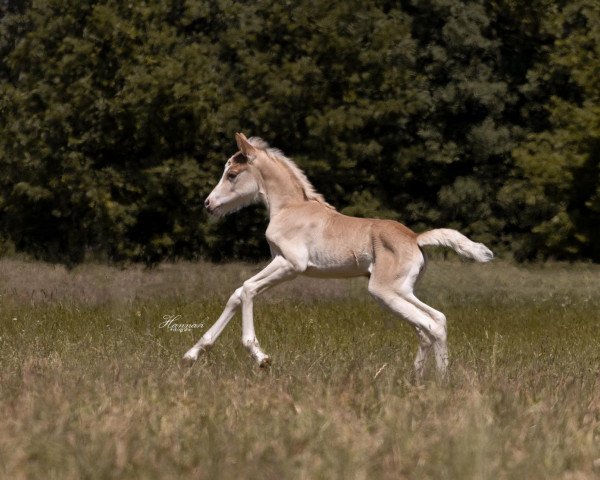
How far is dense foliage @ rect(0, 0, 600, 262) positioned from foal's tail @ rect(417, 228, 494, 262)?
17.9 meters

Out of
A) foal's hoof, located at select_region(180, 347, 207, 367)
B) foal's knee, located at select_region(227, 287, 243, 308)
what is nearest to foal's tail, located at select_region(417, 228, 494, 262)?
foal's knee, located at select_region(227, 287, 243, 308)

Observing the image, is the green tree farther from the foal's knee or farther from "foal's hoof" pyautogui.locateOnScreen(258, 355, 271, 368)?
"foal's hoof" pyautogui.locateOnScreen(258, 355, 271, 368)

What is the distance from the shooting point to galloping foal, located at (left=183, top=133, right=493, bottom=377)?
34.1 feet

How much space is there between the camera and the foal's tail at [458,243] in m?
10.2

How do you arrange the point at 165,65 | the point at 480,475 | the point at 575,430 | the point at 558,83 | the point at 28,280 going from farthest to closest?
1. the point at 558,83
2. the point at 165,65
3. the point at 28,280
4. the point at 575,430
5. the point at 480,475

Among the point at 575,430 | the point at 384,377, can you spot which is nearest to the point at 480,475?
the point at 575,430

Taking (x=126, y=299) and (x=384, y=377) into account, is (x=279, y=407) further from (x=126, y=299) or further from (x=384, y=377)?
(x=126, y=299)

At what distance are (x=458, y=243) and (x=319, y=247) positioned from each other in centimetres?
113

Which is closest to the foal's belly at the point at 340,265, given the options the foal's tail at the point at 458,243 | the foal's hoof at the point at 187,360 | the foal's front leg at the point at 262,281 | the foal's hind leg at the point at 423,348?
the foal's front leg at the point at 262,281

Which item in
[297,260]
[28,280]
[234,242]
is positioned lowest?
[234,242]

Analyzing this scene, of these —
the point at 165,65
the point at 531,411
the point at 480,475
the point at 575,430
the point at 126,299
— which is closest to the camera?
the point at 480,475

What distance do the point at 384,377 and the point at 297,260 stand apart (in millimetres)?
2726

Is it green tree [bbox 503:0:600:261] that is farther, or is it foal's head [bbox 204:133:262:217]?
green tree [bbox 503:0:600:261]

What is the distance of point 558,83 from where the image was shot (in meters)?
32.5
